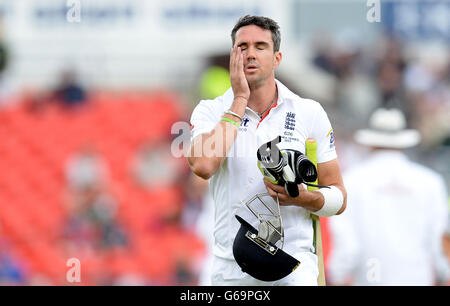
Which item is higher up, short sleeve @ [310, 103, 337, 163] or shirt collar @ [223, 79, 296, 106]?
shirt collar @ [223, 79, 296, 106]

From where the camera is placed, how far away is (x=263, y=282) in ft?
12.4

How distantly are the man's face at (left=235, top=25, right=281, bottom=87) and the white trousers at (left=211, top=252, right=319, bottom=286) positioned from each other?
88cm

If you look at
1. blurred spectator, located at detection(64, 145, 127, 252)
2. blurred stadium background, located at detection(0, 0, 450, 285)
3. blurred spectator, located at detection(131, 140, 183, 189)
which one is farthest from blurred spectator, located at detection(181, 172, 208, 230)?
blurred spectator, located at detection(64, 145, 127, 252)

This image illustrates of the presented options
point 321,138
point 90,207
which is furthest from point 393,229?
point 90,207

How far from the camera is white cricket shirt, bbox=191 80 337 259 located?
12.2 ft

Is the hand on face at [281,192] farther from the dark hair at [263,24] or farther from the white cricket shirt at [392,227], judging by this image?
the white cricket shirt at [392,227]

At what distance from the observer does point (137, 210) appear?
33.1 ft

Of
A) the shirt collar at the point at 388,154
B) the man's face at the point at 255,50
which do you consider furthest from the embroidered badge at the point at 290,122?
the shirt collar at the point at 388,154

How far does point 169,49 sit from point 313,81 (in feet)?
6.64

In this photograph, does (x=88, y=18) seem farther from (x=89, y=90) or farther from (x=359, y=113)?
(x=359, y=113)

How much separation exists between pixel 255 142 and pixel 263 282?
2.20ft

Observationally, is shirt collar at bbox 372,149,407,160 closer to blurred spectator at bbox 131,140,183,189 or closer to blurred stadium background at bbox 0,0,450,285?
blurred stadium background at bbox 0,0,450,285

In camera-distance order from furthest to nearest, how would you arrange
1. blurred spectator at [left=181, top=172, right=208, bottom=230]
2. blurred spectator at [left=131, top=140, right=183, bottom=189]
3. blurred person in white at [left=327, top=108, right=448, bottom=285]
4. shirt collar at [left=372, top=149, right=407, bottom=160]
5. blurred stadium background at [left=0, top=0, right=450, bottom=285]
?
blurred spectator at [left=131, top=140, right=183, bottom=189] < blurred stadium background at [left=0, top=0, right=450, bottom=285] < blurred spectator at [left=181, top=172, right=208, bottom=230] < shirt collar at [left=372, top=149, right=407, bottom=160] < blurred person in white at [left=327, top=108, right=448, bottom=285]

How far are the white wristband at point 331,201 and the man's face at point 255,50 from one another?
0.62 meters
